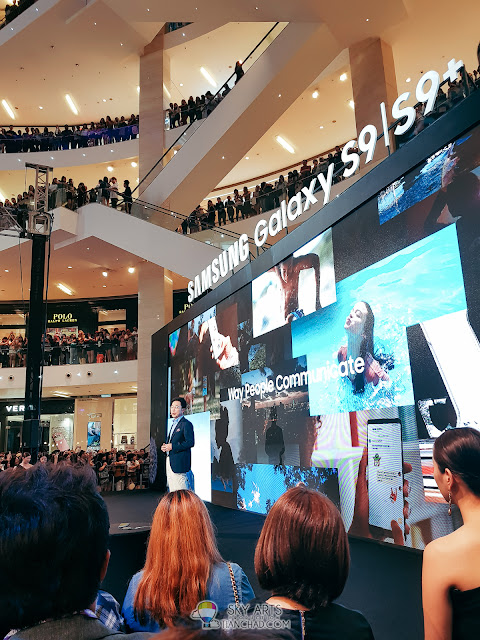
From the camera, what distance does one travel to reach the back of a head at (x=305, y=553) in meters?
1.33

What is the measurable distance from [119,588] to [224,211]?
9.60m

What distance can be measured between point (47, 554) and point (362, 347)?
11.8ft

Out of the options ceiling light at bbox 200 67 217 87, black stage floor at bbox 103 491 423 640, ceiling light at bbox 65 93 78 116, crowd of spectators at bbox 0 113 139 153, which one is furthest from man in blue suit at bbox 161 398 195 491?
ceiling light at bbox 65 93 78 116

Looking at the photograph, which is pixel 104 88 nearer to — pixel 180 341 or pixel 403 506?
pixel 180 341

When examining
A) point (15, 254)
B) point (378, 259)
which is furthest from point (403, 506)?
point (15, 254)

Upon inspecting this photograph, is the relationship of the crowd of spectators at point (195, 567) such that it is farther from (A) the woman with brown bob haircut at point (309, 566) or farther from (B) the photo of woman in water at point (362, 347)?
(B) the photo of woman in water at point (362, 347)

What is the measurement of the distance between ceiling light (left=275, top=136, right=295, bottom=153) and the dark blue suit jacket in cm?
1349

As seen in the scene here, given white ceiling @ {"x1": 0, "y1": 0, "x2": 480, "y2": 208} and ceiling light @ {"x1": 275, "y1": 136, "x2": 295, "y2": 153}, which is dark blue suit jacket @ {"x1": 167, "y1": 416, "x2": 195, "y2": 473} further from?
ceiling light @ {"x1": 275, "y1": 136, "x2": 295, "y2": 153}

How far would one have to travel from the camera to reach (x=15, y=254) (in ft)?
49.0

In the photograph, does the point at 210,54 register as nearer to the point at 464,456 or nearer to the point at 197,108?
the point at 197,108

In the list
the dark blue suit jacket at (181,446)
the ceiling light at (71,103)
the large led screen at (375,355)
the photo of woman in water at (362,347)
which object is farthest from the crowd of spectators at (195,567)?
the ceiling light at (71,103)

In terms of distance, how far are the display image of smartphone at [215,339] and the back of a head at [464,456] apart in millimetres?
5684

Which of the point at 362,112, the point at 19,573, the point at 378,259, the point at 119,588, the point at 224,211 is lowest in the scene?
the point at 119,588

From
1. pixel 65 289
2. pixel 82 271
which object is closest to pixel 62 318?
pixel 65 289
